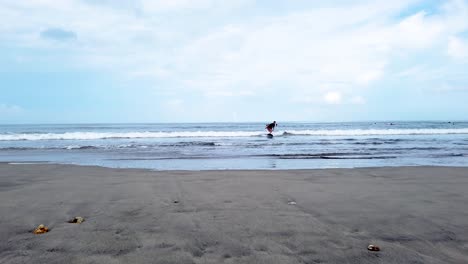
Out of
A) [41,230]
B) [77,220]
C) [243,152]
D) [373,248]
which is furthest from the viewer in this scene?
[243,152]

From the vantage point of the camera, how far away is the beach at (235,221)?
9.37ft

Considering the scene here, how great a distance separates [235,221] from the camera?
379 centimetres

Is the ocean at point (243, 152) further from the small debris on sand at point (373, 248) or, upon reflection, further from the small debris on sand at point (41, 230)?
the small debris on sand at point (373, 248)

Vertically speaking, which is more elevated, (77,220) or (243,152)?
(77,220)

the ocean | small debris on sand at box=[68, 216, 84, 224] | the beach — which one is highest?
small debris on sand at box=[68, 216, 84, 224]

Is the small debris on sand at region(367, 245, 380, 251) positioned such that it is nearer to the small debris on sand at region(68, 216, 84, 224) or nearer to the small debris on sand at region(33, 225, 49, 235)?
the small debris on sand at region(68, 216, 84, 224)

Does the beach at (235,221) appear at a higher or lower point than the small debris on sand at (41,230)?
lower

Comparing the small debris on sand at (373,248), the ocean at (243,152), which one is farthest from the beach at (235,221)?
the ocean at (243,152)

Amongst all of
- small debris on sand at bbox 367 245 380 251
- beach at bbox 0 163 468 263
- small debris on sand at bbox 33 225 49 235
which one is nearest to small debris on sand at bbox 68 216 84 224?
beach at bbox 0 163 468 263

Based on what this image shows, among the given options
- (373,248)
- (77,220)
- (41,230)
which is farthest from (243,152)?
(373,248)

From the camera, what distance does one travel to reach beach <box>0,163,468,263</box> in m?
2.86

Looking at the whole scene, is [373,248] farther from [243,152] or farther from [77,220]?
[243,152]

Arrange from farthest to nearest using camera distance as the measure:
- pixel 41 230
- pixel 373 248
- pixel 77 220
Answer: pixel 77 220
pixel 41 230
pixel 373 248

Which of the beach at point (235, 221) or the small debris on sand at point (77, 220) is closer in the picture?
the beach at point (235, 221)
